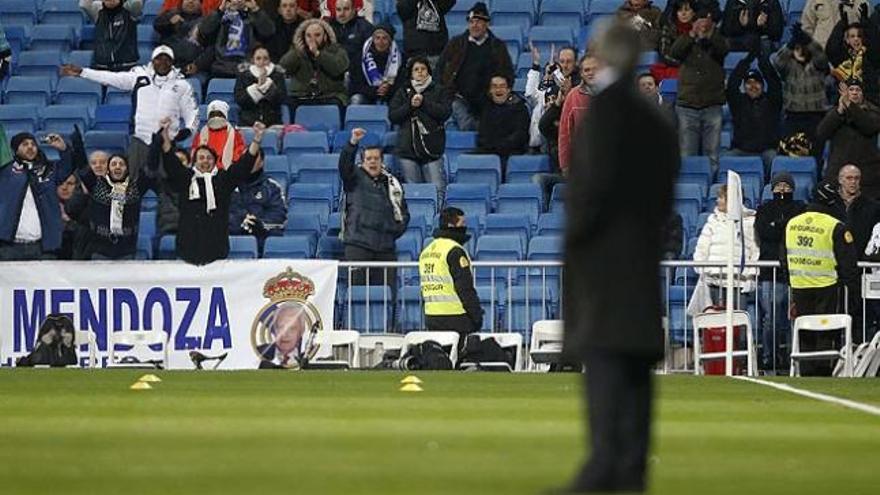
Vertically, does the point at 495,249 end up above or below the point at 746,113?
below

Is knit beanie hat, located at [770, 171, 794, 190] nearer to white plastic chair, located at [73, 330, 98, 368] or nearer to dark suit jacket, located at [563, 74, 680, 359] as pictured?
white plastic chair, located at [73, 330, 98, 368]

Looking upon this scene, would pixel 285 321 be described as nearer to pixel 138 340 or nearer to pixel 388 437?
pixel 138 340

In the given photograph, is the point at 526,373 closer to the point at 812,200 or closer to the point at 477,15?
the point at 812,200

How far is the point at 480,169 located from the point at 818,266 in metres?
5.46

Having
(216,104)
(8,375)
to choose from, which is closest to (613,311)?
(8,375)

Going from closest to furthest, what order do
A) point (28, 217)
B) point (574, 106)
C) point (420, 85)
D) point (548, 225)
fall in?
1. point (574, 106)
2. point (28, 217)
3. point (548, 225)
4. point (420, 85)

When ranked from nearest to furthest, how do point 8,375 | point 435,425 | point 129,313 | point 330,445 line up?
point 330,445 → point 435,425 → point 8,375 → point 129,313

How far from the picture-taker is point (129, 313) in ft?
80.2

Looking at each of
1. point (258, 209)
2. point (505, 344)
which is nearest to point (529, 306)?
point (505, 344)

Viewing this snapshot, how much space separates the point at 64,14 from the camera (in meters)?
31.9

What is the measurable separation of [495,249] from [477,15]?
3.56m

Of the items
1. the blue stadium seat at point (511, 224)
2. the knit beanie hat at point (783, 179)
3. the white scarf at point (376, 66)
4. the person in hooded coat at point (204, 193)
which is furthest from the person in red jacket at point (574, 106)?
the white scarf at point (376, 66)


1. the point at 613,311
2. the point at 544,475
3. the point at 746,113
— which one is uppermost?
the point at 746,113

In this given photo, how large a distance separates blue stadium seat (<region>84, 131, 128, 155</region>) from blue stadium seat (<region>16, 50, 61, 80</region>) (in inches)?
108
